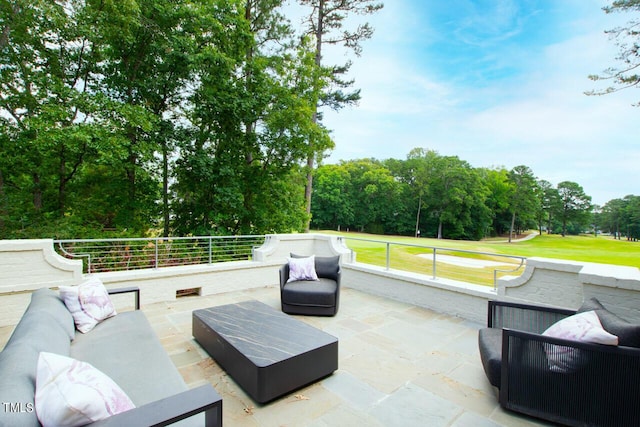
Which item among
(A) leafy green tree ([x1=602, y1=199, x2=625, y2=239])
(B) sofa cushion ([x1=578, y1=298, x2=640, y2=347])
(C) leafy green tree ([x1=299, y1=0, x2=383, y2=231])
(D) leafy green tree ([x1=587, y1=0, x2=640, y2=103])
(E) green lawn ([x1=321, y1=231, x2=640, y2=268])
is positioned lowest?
(E) green lawn ([x1=321, y1=231, x2=640, y2=268])

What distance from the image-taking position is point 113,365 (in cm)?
199

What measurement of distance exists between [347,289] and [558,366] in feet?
12.6

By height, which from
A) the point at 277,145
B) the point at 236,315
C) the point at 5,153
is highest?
the point at 277,145

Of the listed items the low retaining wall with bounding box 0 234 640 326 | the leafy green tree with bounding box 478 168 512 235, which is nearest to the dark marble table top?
the low retaining wall with bounding box 0 234 640 326

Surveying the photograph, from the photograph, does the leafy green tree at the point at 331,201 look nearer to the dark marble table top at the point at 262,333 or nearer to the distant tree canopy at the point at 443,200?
the distant tree canopy at the point at 443,200

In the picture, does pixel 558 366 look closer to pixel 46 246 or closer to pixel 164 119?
pixel 46 246

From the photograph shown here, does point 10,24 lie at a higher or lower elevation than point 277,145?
higher

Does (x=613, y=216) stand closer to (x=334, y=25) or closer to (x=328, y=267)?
(x=334, y=25)

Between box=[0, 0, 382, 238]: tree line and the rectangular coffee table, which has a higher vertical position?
box=[0, 0, 382, 238]: tree line

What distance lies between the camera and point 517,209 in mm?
37719

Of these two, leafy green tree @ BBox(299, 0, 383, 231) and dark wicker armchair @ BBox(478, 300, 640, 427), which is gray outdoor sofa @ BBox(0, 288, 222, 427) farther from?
leafy green tree @ BBox(299, 0, 383, 231)

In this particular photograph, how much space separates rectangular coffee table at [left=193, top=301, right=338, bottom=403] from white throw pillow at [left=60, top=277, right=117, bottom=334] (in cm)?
88

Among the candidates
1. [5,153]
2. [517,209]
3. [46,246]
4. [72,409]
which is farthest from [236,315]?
[517,209]

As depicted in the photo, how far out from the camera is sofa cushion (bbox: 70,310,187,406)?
5.73 ft
